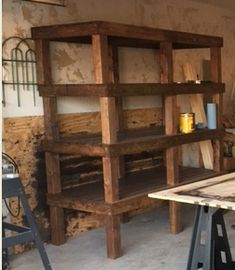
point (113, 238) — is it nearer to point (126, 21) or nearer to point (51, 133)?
point (51, 133)

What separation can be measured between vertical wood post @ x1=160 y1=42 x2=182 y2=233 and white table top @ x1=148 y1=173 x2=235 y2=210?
112cm

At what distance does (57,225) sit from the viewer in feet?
12.8

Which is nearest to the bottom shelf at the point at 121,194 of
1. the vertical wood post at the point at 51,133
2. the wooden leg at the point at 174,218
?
the vertical wood post at the point at 51,133

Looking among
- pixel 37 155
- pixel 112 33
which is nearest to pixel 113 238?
pixel 37 155

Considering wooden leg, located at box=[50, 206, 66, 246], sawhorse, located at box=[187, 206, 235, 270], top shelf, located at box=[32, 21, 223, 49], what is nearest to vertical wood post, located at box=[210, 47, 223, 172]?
top shelf, located at box=[32, 21, 223, 49]

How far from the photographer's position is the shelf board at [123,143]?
11.3 ft

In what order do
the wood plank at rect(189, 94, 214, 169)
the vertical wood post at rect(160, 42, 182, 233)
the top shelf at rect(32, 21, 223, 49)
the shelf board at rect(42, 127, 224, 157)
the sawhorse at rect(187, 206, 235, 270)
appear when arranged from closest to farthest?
the sawhorse at rect(187, 206, 235, 270), the top shelf at rect(32, 21, 223, 49), the shelf board at rect(42, 127, 224, 157), the vertical wood post at rect(160, 42, 182, 233), the wood plank at rect(189, 94, 214, 169)

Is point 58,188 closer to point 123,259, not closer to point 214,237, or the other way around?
point 123,259

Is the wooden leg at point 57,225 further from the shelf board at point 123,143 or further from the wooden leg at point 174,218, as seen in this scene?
the wooden leg at point 174,218

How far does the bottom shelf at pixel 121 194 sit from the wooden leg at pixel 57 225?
9cm

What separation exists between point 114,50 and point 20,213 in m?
1.88

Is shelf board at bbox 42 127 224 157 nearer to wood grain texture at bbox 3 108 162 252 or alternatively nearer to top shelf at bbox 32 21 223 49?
wood grain texture at bbox 3 108 162 252

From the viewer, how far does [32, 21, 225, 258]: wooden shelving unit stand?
336 centimetres

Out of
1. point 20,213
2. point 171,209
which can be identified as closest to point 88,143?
point 20,213
